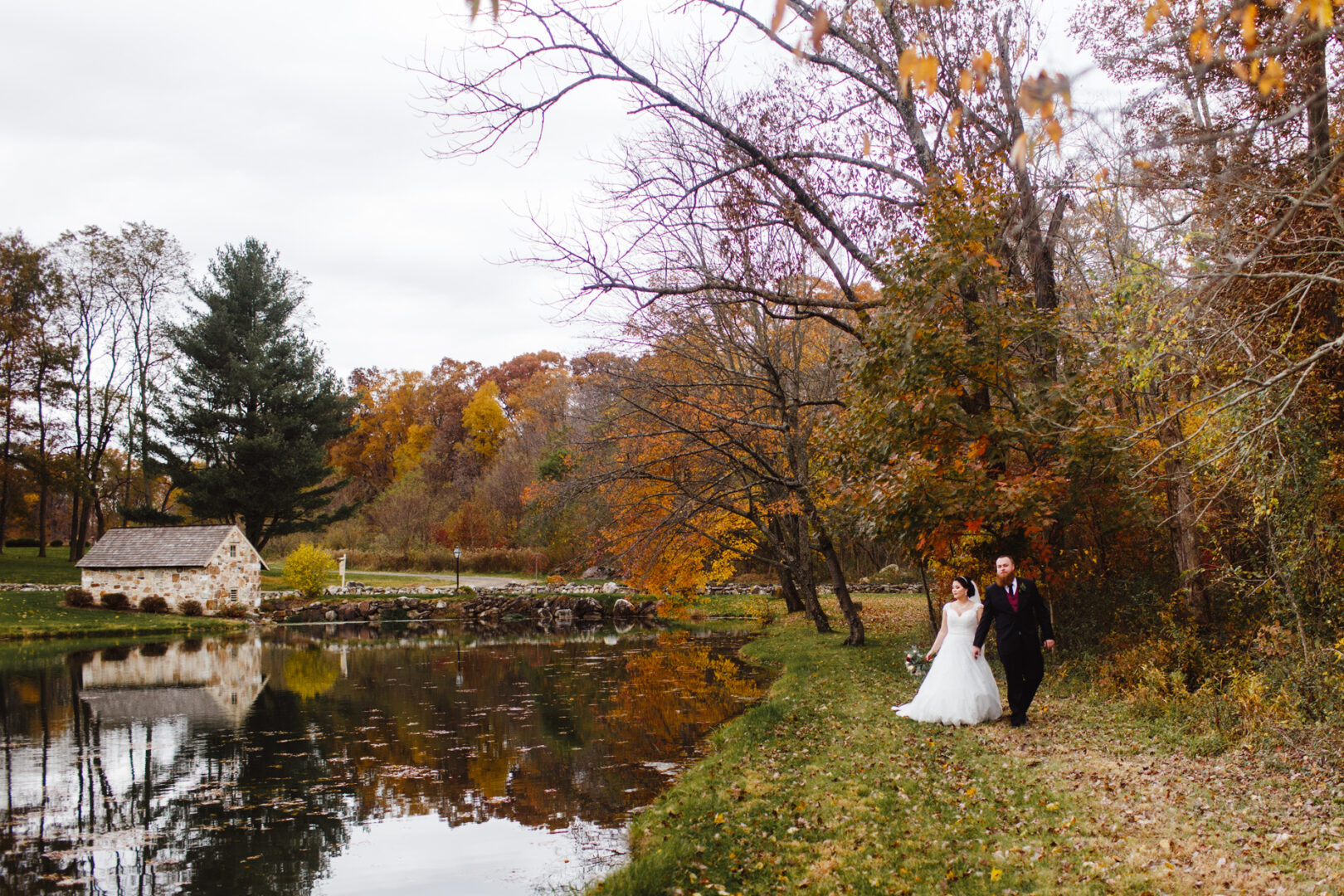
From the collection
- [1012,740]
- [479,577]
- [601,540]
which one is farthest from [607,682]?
[479,577]

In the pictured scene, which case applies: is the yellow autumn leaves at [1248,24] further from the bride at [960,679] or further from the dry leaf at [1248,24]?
the bride at [960,679]

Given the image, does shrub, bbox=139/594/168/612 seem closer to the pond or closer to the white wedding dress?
the pond

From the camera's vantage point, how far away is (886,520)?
11.6m

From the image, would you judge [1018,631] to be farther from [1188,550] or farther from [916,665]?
[916,665]

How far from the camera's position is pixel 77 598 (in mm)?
30453

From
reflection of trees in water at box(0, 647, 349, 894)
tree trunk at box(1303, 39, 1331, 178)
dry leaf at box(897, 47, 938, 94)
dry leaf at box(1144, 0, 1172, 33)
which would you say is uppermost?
tree trunk at box(1303, 39, 1331, 178)

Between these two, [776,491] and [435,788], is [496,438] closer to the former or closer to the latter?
[776,491]

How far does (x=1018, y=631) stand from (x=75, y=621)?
30434mm

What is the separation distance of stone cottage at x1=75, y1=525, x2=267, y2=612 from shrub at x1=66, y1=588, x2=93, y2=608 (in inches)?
25.6

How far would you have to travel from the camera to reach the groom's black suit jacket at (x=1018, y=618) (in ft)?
29.9

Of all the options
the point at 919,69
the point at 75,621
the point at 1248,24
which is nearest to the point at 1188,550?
the point at 1248,24

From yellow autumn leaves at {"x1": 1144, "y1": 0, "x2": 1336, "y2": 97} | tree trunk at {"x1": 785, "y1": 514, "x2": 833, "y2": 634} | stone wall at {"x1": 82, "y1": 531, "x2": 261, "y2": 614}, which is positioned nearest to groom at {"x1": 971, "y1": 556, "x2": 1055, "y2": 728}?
yellow autumn leaves at {"x1": 1144, "y1": 0, "x2": 1336, "y2": 97}

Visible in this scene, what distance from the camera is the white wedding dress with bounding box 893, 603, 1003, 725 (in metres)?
9.63

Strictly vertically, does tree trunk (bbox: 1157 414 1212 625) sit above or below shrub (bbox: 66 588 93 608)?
above
